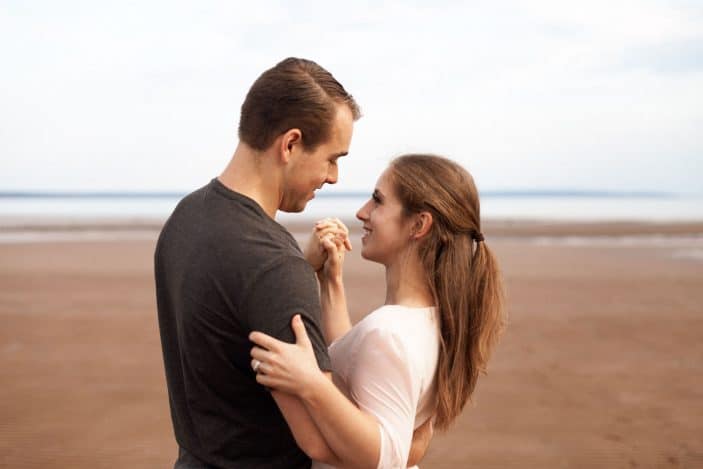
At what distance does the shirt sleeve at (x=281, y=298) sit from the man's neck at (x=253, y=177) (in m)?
0.35

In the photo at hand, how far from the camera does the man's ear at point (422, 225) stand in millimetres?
2662

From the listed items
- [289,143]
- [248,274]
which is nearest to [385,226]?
[289,143]

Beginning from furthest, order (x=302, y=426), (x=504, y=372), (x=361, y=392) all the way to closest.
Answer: (x=504, y=372) < (x=361, y=392) < (x=302, y=426)

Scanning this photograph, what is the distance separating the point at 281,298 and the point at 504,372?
7.49 meters

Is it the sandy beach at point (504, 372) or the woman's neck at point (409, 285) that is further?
the sandy beach at point (504, 372)

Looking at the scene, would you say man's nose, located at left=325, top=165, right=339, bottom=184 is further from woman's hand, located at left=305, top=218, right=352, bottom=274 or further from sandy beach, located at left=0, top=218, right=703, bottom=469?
sandy beach, located at left=0, top=218, right=703, bottom=469

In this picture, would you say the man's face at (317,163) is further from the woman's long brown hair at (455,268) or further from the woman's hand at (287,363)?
the woman's hand at (287,363)

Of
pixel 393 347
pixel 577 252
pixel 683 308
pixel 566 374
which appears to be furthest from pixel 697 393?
pixel 577 252

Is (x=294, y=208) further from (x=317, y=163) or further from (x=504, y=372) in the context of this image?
(x=504, y=372)

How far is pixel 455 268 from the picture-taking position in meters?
2.65

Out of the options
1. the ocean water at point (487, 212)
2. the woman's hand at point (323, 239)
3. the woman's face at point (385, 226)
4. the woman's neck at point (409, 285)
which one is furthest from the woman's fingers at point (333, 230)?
the ocean water at point (487, 212)

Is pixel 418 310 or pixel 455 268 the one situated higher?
pixel 455 268

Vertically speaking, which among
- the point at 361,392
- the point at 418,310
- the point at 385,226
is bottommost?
the point at 361,392

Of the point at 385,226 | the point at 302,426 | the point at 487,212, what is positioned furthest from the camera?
the point at 487,212
